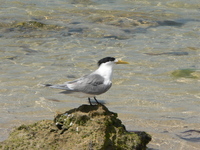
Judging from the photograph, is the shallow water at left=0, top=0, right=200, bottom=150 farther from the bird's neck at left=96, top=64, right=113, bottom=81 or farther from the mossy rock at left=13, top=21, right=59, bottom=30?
the bird's neck at left=96, top=64, right=113, bottom=81

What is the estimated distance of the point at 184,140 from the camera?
590cm

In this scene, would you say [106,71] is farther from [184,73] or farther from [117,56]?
[117,56]

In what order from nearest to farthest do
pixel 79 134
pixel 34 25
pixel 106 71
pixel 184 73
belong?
pixel 79 134 → pixel 106 71 → pixel 184 73 → pixel 34 25

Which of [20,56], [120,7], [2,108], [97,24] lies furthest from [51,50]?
[120,7]

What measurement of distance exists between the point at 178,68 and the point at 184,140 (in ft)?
15.3

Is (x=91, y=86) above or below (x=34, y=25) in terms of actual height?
above

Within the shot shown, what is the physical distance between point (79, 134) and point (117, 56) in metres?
6.75

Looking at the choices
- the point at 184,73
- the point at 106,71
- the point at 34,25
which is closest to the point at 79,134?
the point at 106,71

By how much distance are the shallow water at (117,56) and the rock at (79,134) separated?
97cm

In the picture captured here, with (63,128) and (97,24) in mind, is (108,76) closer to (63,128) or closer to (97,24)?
(63,128)

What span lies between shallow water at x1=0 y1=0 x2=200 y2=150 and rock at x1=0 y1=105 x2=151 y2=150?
97cm

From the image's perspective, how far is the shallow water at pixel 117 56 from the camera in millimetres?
7027

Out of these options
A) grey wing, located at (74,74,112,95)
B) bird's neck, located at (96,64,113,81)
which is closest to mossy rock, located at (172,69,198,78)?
bird's neck, located at (96,64,113,81)

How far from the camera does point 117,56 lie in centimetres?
1138
